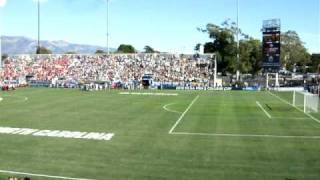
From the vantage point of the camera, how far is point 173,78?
82.6 meters

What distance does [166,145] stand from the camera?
2370cm

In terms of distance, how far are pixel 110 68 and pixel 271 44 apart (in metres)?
33.2

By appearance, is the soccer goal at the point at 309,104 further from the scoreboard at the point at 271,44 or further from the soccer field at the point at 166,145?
the scoreboard at the point at 271,44

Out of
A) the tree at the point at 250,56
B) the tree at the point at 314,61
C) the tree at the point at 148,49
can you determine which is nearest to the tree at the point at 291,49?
the tree at the point at 250,56

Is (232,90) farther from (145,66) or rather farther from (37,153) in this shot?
(37,153)

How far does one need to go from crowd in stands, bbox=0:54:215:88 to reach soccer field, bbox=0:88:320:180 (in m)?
44.3

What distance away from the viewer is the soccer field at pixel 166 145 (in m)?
18.4

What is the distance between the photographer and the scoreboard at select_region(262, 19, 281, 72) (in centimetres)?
6147

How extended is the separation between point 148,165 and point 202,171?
6.97ft

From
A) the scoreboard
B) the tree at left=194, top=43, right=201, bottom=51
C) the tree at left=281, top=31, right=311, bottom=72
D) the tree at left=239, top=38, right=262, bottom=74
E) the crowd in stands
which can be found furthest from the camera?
the tree at left=281, top=31, right=311, bottom=72

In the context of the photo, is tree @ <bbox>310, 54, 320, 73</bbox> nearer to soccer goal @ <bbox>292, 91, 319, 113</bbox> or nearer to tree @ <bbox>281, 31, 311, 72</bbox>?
tree @ <bbox>281, 31, 311, 72</bbox>

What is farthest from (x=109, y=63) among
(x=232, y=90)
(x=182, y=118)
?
(x=182, y=118)

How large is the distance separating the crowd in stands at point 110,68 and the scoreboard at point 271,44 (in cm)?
1950

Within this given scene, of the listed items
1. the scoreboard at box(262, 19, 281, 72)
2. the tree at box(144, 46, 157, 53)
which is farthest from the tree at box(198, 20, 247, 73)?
the tree at box(144, 46, 157, 53)
